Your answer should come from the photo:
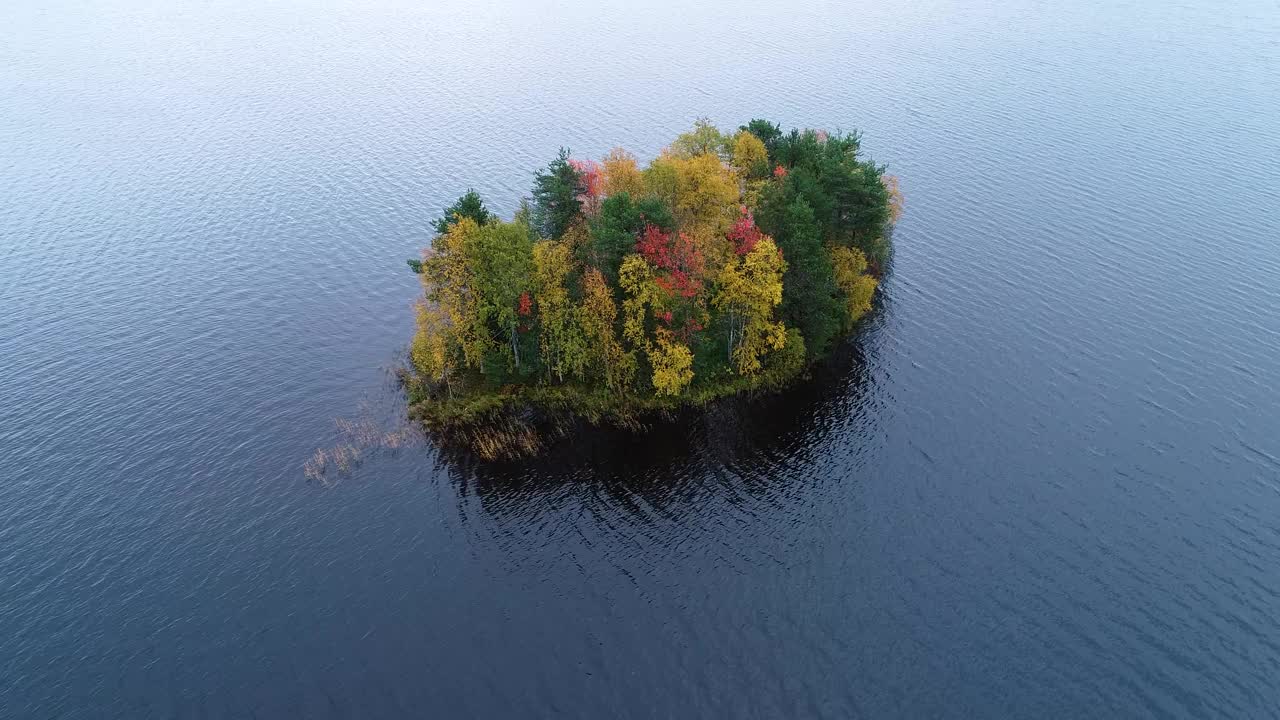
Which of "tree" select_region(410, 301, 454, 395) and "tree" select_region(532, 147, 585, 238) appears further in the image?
"tree" select_region(532, 147, 585, 238)

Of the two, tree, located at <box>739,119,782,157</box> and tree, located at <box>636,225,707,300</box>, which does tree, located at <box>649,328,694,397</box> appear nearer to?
tree, located at <box>636,225,707,300</box>

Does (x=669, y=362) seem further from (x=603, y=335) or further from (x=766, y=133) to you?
(x=766, y=133)

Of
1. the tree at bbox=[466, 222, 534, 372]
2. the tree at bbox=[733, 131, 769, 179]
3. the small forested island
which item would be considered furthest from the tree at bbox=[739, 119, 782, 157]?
the tree at bbox=[466, 222, 534, 372]

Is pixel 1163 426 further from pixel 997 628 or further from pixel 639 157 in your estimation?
pixel 639 157

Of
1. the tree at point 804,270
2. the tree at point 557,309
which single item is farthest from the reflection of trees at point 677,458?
the tree at point 557,309

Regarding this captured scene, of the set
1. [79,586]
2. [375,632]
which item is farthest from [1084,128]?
[79,586]

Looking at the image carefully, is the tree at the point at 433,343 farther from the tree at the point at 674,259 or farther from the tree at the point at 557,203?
the tree at the point at 674,259
